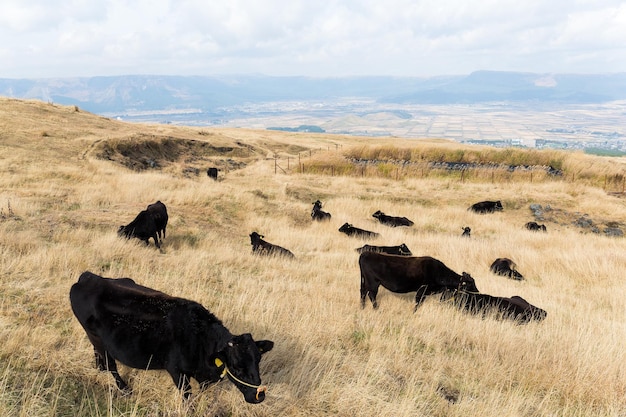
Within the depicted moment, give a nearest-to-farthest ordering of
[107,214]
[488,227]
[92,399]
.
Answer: [92,399] < [107,214] < [488,227]

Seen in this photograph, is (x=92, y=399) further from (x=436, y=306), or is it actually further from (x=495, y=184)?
(x=495, y=184)

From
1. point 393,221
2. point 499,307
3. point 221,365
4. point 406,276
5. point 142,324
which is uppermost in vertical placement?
point 142,324

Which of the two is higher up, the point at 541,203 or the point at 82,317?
the point at 82,317

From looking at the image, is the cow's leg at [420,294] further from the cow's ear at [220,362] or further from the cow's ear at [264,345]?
the cow's ear at [220,362]

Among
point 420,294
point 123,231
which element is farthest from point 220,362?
point 123,231

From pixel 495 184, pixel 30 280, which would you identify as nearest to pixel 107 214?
pixel 30 280

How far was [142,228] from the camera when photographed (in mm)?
12680

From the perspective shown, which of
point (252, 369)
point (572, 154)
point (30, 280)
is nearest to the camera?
point (252, 369)

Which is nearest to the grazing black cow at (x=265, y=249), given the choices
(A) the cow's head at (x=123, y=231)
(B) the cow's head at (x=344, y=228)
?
(A) the cow's head at (x=123, y=231)

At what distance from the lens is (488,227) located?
20.1 metres

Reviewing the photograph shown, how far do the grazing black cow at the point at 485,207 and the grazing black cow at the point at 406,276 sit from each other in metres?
14.7

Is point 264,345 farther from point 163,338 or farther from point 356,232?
point 356,232

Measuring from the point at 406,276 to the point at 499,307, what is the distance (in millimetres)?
2220

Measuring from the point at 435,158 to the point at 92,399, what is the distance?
33.0 m
